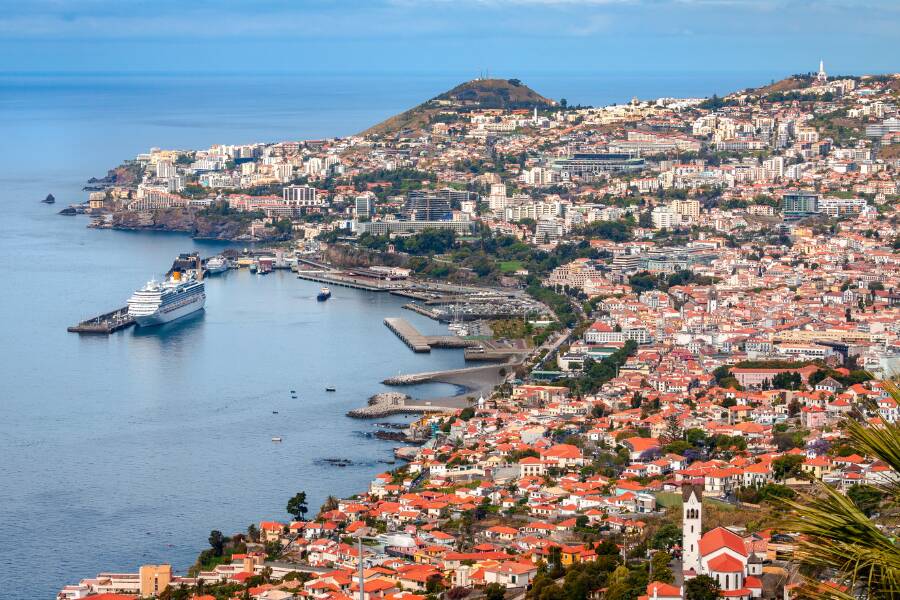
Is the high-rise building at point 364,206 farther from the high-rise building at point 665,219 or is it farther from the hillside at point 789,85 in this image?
the hillside at point 789,85

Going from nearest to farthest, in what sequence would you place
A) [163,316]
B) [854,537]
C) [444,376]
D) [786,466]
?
1. [854,537]
2. [786,466]
3. [444,376]
4. [163,316]

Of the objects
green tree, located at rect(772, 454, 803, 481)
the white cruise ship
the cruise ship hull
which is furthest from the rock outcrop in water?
green tree, located at rect(772, 454, 803, 481)

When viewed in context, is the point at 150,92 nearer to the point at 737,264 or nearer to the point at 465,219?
the point at 465,219

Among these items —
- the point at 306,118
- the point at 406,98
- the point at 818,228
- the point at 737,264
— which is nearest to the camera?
the point at 737,264

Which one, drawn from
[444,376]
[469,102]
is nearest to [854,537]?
[444,376]

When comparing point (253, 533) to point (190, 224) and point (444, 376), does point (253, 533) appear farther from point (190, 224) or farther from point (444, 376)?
point (190, 224)

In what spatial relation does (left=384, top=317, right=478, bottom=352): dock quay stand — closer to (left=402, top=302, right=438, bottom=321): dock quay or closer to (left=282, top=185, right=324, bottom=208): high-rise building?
(left=402, top=302, right=438, bottom=321): dock quay

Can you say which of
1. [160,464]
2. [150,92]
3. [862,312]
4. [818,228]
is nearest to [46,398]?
[160,464]
